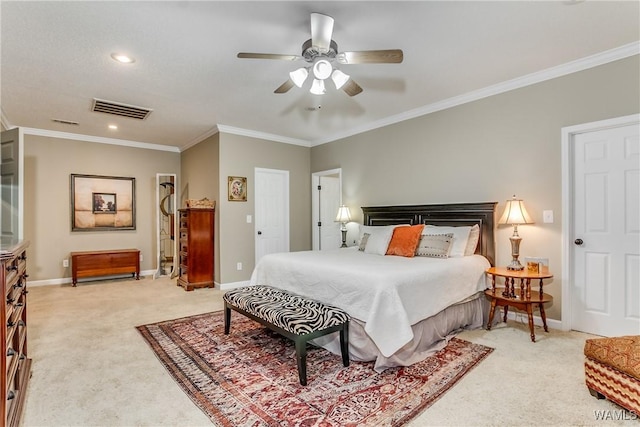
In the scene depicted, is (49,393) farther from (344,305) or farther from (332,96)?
(332,96)

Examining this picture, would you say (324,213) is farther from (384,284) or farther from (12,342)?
(12,342)

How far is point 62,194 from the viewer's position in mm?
5516

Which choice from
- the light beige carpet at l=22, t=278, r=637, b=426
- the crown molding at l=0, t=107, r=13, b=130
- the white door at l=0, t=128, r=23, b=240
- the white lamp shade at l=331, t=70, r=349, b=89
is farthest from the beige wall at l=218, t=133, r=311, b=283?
the white lamp shade at l=331, t=70, r=349, b=89

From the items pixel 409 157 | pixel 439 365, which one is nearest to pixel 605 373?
pixel 439 365

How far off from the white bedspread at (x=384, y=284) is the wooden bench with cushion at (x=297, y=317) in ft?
0.55

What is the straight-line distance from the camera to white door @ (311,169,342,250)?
20.2 ft

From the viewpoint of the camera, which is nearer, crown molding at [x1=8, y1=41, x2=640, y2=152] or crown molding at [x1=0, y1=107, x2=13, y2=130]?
crown molding at [x1=8, y1=41, x2=640, y2=152]

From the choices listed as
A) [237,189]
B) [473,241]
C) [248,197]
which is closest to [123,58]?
[237,189]

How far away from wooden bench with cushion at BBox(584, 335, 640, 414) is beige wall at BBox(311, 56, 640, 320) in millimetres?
1396

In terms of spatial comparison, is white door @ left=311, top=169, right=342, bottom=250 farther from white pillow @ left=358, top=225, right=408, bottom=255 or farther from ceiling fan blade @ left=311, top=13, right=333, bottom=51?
ceiling fan blade @ left=311, top=13, right=333, bottom=51

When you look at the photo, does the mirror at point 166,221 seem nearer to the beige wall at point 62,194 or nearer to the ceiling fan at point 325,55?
the beige wall at point 62,194

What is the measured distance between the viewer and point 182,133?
5.46 metres

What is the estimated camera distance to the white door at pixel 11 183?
137 inches

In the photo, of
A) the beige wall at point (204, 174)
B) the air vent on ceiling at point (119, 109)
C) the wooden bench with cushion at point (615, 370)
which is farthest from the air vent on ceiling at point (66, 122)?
the wooden bench with cushion at point (615, 370)
